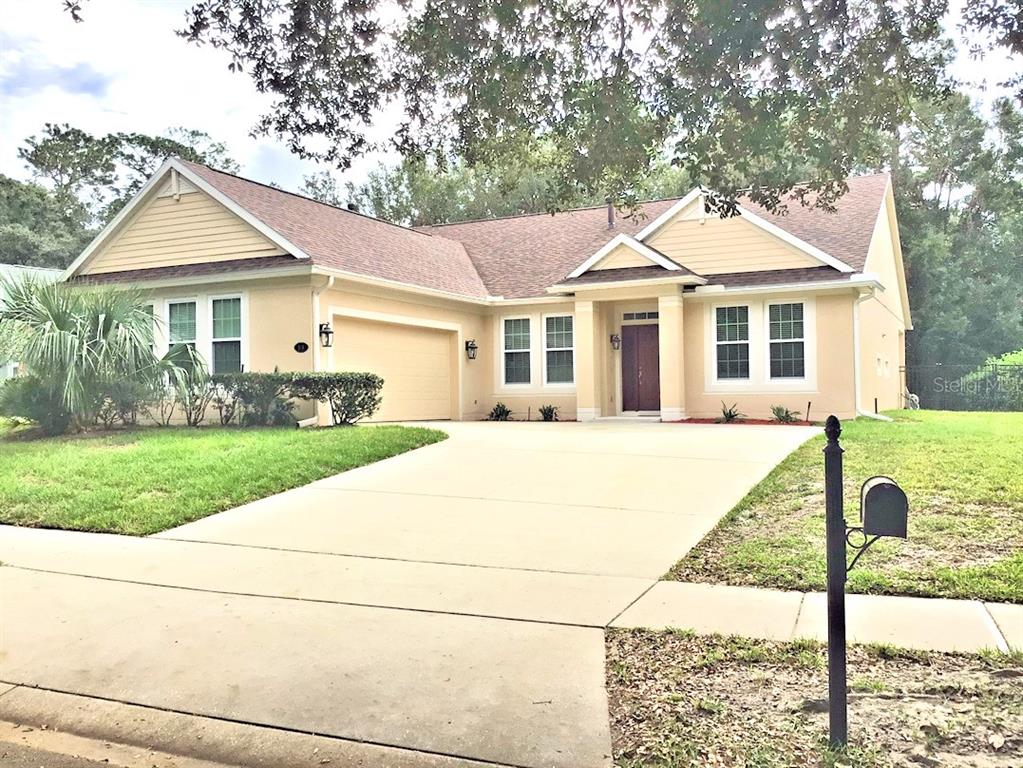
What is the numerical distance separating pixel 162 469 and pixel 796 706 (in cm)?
870

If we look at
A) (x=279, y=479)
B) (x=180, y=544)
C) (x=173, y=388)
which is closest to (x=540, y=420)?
(x=173, y=388)

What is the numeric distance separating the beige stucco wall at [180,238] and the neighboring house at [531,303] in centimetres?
4

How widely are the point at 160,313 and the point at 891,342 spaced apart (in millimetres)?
19957

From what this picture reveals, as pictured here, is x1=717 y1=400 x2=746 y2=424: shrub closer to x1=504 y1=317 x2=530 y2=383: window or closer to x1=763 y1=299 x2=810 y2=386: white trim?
x1=763 y1=299 x2=810 y2=386: white trim

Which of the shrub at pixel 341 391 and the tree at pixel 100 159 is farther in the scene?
the tree at pixel 100 159

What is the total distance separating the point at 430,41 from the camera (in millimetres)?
6746

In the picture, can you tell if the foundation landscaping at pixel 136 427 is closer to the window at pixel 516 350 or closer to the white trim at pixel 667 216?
the window at pixel 516 350

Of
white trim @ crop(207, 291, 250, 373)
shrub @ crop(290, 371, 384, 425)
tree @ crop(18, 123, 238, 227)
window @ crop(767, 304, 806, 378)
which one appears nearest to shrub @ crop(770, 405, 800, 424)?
window @ crop(767, 304, 806, 378)

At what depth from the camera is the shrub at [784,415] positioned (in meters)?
17.5

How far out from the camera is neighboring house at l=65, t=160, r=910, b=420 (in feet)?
54.5

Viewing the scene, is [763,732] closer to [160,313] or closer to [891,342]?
[160,313]

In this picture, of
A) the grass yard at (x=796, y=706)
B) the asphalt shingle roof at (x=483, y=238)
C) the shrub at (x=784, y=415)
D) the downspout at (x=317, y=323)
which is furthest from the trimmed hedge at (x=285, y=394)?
the grass yard at (x=796, y=706)

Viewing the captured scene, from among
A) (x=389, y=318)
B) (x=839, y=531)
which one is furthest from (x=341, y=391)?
(x=839, y=531)

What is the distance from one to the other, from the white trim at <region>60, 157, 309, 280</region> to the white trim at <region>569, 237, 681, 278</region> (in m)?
6.55
